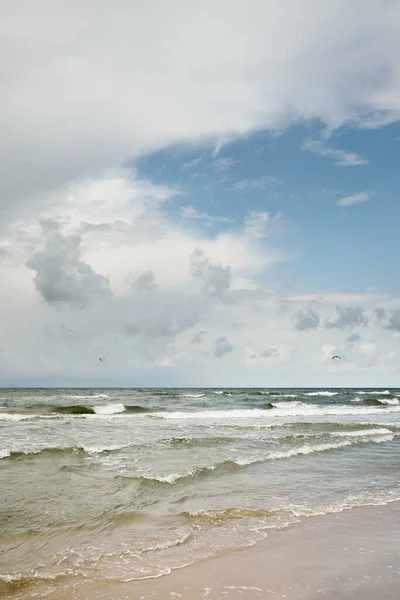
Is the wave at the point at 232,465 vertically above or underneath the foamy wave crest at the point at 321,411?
above

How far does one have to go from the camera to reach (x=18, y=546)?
814 centimetres

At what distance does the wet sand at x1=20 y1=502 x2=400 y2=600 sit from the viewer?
6.00 meters

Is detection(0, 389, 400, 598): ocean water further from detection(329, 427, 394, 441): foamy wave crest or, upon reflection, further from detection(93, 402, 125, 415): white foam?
detection(93, 402, 125, 415): white foam

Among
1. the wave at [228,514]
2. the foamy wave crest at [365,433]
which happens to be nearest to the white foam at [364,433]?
the foamy wave crest at [365,433]

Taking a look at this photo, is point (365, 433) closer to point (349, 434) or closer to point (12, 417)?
point (349, 434)

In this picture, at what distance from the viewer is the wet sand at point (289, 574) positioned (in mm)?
5996

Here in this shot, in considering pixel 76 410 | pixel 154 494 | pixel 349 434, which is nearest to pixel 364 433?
pixel 349 434

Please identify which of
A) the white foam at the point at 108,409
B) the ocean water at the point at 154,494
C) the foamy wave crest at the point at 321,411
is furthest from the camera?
the white foam at the point at 108,409

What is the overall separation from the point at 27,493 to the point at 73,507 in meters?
1.89

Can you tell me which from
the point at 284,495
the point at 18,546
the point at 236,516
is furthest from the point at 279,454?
the point at 18,546

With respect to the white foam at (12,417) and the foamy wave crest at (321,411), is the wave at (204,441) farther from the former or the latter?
the foamy wave crest at (321,411)

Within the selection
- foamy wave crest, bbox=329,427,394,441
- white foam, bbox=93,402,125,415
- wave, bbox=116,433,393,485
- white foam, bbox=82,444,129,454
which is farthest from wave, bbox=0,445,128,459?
white foam, bbox=93,402,125,415

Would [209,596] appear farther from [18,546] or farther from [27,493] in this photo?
[27,493]

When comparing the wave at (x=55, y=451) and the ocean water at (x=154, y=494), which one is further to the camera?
the wave at (x=55, y=451)
